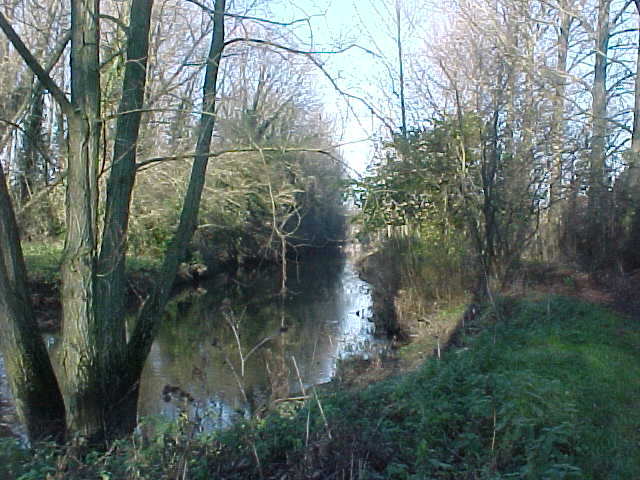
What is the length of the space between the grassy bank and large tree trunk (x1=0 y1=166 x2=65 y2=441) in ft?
7.09

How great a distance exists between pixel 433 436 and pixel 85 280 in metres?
4.59

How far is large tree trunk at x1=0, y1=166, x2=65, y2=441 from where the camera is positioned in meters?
8.11

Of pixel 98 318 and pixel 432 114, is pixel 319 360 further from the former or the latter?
pixel 432 114

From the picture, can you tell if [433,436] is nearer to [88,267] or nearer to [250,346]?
[88,267]

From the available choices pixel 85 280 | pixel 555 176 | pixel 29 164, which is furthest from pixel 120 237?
pixel 29 164

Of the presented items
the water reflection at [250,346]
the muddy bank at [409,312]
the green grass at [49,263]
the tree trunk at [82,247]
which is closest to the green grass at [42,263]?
the green grass at [49,263]

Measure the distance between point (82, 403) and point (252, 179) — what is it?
506 inches

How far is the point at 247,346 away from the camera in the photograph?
14.5 m

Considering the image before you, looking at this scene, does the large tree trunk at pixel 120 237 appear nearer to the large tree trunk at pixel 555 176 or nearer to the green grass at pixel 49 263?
the large tree trunk at pixel 555 176

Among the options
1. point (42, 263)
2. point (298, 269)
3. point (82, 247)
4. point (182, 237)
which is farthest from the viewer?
point (42, 263)

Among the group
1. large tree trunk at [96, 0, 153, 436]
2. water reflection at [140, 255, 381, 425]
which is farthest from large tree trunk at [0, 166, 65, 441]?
water reflection at [140, 255, 381, 425]

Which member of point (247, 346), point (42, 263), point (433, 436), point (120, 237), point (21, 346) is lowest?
point (247, 346)

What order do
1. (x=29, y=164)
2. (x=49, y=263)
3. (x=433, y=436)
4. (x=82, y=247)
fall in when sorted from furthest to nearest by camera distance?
(x=29, y=164) → (x=49, y=263) → (x=82, y=247) → (x=433, y=436)

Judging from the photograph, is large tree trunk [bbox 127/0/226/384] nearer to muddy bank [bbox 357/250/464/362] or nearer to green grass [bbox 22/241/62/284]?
muddy bank [bbox 357/250/464/362]
